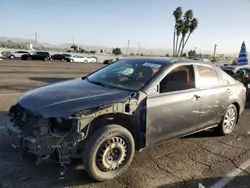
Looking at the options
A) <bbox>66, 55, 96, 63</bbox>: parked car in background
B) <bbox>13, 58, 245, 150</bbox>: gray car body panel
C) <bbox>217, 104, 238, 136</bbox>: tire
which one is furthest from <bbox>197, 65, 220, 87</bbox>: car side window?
<bbox>66, 55, 96, 63</bbox>: parked car in background

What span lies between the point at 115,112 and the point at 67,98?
2.15 ft

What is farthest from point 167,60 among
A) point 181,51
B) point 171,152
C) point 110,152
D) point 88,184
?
point 181,51

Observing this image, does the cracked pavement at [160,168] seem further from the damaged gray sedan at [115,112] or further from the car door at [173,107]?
the car door at [173,107]

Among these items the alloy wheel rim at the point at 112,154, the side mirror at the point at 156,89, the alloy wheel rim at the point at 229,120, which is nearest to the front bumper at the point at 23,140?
the alloy wheel rim at the point at 112,154

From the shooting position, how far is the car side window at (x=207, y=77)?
4.84 m

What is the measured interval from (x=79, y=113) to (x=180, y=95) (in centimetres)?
181

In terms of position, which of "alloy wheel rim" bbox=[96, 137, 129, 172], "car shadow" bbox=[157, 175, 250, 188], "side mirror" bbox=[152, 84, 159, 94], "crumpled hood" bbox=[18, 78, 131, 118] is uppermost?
"side mirror" bbox=[152, 84, 159, 94]

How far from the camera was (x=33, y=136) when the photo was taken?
130 inches

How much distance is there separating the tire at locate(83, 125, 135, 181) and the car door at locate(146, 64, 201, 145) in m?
0.38

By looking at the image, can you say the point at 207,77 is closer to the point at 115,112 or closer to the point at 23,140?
the point at 115,112

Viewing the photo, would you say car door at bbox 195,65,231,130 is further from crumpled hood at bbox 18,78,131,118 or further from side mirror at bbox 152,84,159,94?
crumpled hood at bbox 18,78,131,118

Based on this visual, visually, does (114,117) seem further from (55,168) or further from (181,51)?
(181,51)

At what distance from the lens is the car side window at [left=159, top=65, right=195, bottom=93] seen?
4.20 meters

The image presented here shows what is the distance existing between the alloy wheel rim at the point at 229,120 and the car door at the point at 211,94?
0.27 metres
